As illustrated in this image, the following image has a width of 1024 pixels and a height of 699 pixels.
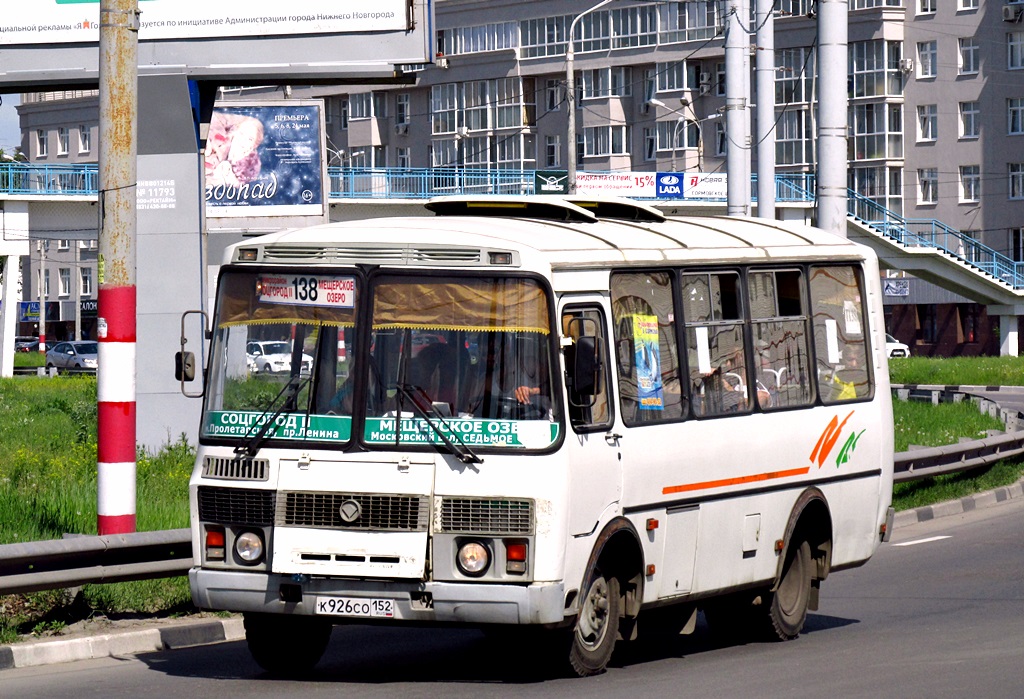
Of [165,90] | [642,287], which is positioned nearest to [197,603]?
[642,287]

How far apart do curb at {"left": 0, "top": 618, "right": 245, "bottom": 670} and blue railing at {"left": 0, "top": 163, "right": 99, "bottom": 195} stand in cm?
4077

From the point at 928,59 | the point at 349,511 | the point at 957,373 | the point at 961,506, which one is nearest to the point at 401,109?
the point at 928,59

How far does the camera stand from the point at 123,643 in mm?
10477

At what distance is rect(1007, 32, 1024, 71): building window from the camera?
74125 millimetres

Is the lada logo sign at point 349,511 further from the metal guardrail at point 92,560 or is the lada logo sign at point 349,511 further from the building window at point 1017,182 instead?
the building window at point 1017,182

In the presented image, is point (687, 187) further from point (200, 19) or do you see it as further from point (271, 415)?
point (271, 415)

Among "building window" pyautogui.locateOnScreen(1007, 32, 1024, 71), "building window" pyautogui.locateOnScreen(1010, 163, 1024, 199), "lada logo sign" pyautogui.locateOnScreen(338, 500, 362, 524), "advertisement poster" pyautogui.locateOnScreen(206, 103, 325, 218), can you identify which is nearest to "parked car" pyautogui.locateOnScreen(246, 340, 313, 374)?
"lada logo sign" pyautogui.locateOnScreen(338, 500, 362, 524)

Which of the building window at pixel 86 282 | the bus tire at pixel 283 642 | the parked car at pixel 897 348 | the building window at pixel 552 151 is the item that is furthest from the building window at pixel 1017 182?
the bus tire at pixel 283 642

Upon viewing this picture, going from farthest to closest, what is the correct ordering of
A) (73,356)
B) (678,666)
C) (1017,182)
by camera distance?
(1017,182) → (73,356) → (678,666)

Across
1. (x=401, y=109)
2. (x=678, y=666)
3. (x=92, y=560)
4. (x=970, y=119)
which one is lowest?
(x=678, y=666)

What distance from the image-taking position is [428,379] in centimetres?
909

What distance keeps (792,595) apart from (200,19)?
34.1 ft

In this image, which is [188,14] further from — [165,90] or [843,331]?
[843,331]

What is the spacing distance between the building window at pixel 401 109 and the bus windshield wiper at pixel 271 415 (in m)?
83.1
